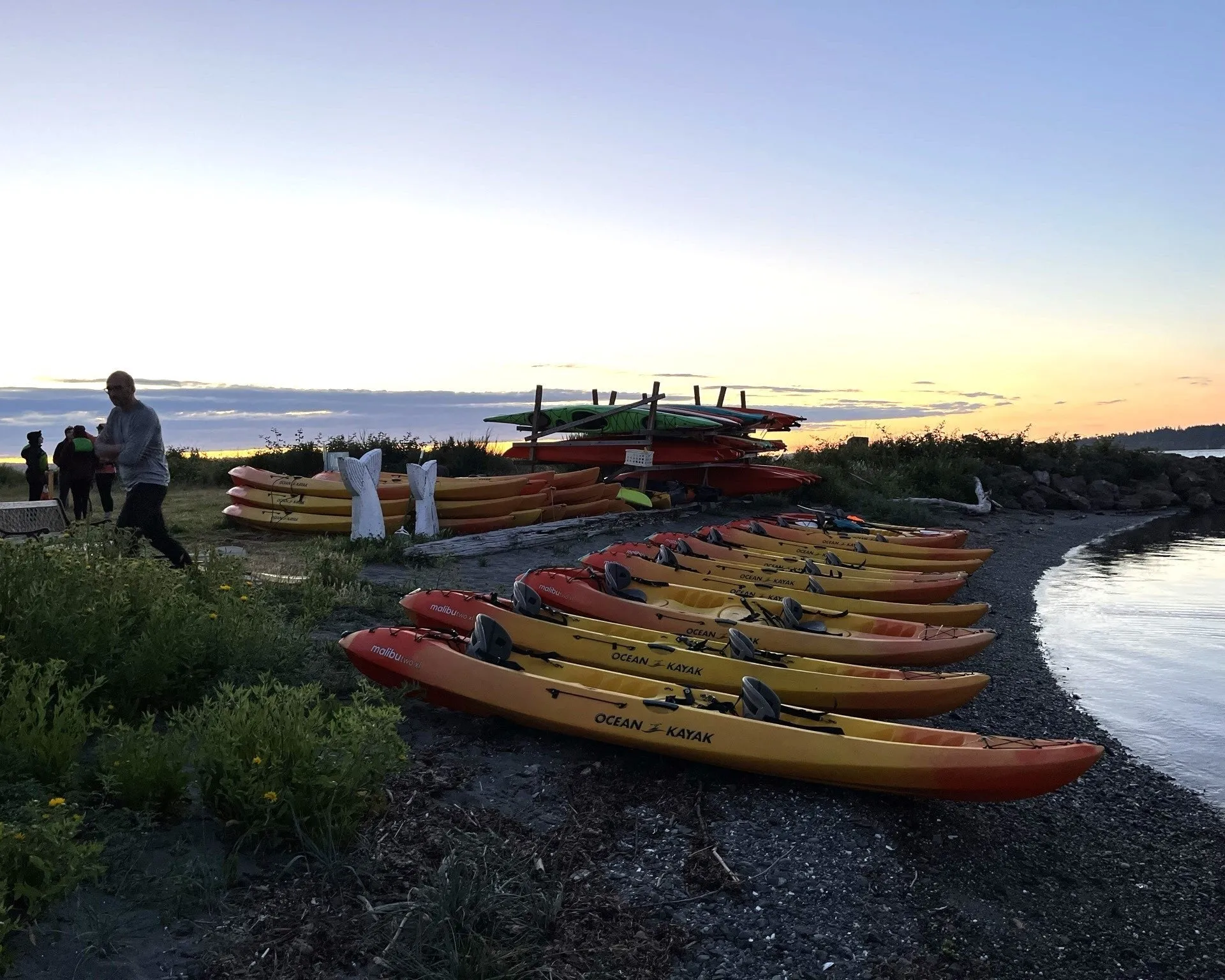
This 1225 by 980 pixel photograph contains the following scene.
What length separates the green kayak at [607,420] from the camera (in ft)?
53.7

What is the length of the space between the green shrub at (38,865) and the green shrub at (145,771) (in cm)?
54

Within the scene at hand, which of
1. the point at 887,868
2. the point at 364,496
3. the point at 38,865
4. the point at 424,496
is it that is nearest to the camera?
the point at 38,865

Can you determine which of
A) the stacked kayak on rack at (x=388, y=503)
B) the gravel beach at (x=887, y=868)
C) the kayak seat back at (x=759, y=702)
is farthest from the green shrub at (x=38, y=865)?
the stacked kayak on rack at (x=388, y=503)

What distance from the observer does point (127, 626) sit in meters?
4.76

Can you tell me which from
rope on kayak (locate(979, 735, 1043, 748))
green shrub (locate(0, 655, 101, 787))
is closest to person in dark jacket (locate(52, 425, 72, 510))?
green shrub (locate(0, 655, 101, 787))

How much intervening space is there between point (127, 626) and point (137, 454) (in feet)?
8.92

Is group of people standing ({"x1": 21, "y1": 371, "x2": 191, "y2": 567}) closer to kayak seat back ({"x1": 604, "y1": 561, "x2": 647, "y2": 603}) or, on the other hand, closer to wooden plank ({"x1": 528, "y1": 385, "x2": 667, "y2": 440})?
kayak seat back ({"x1": 604, "y1": 561, "x2": 647, "y2": 603})

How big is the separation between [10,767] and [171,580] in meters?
2.04

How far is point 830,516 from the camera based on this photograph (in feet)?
43.7

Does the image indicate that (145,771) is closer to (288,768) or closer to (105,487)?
(288,768)

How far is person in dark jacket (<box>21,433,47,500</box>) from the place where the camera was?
1456 centimetres

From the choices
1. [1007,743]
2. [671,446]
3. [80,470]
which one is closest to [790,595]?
[1007,743]

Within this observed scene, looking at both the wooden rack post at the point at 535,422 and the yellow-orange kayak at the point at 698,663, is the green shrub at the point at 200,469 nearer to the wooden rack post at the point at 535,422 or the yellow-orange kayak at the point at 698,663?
the wooden rack post at the point at 535,422

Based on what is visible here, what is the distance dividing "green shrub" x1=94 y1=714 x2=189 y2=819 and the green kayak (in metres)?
13.2
